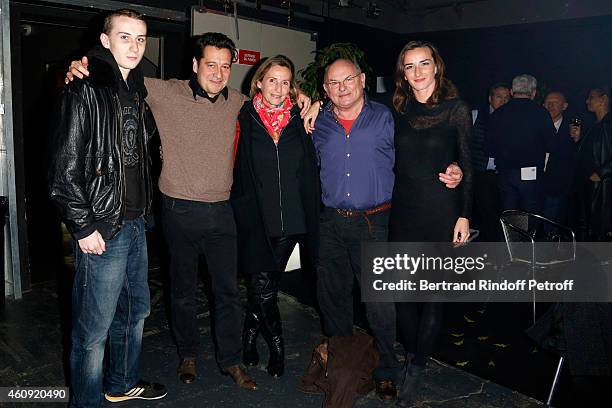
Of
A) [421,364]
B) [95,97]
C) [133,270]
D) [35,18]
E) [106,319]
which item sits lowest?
[421,364]

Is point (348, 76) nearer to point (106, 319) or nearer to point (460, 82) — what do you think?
point (106, 319)

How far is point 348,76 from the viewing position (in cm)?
286

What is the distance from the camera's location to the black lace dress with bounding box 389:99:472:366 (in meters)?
2.78

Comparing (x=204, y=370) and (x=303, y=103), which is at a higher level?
(x=303, y=103)

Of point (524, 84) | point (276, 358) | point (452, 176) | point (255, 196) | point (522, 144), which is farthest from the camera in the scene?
point (522, 144)

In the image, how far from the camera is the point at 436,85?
2.85 m

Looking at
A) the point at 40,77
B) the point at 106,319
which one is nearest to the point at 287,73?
the point at 106,319

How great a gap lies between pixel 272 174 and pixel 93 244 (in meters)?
1.05

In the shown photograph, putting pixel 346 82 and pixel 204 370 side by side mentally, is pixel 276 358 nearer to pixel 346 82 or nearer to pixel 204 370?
pixel 204 370

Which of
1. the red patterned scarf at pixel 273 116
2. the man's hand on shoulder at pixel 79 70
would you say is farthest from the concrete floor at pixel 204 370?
the man's hand on shoulder at pixel 79 70

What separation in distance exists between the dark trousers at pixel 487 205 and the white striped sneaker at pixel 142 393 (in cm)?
412

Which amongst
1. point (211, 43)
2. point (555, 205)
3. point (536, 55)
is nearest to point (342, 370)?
point (211, 43)

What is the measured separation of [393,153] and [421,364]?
1.20m

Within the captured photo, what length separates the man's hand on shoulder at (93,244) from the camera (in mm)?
2307
